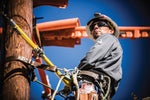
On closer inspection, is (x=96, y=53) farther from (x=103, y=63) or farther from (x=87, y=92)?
(x=87, y=92)

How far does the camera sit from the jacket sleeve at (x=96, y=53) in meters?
3.15

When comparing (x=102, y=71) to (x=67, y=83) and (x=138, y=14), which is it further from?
(x=138, y=14)

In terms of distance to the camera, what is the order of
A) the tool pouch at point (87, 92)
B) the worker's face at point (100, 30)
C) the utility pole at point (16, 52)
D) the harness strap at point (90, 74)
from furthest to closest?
the worker's face at point (100, 30)
the harness strap at point (90, 74)
the tool pouch at point (87, 92)
the utility pole at point (16, 52)

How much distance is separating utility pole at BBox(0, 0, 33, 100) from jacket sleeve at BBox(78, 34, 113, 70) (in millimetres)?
770

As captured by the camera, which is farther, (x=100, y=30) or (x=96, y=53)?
(x=100, y=30)

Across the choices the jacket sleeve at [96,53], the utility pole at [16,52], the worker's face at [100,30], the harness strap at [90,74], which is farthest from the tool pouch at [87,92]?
the worker's face at [100,30]

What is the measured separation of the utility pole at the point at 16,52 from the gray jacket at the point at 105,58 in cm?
80

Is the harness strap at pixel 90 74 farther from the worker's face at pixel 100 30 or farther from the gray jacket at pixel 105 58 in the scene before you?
the worker's face at pixel 100 30

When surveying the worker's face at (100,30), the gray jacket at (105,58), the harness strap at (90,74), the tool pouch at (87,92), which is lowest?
the tool pouch at (87,92)

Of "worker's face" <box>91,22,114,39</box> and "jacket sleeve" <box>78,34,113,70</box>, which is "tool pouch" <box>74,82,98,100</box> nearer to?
"jacket sleeve" <box>78,34,113,70</box>

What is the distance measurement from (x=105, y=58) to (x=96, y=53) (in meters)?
0.21

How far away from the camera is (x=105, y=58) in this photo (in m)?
3.38

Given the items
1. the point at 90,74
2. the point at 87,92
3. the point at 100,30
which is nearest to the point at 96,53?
the point at 90,74

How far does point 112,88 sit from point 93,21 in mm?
1561
